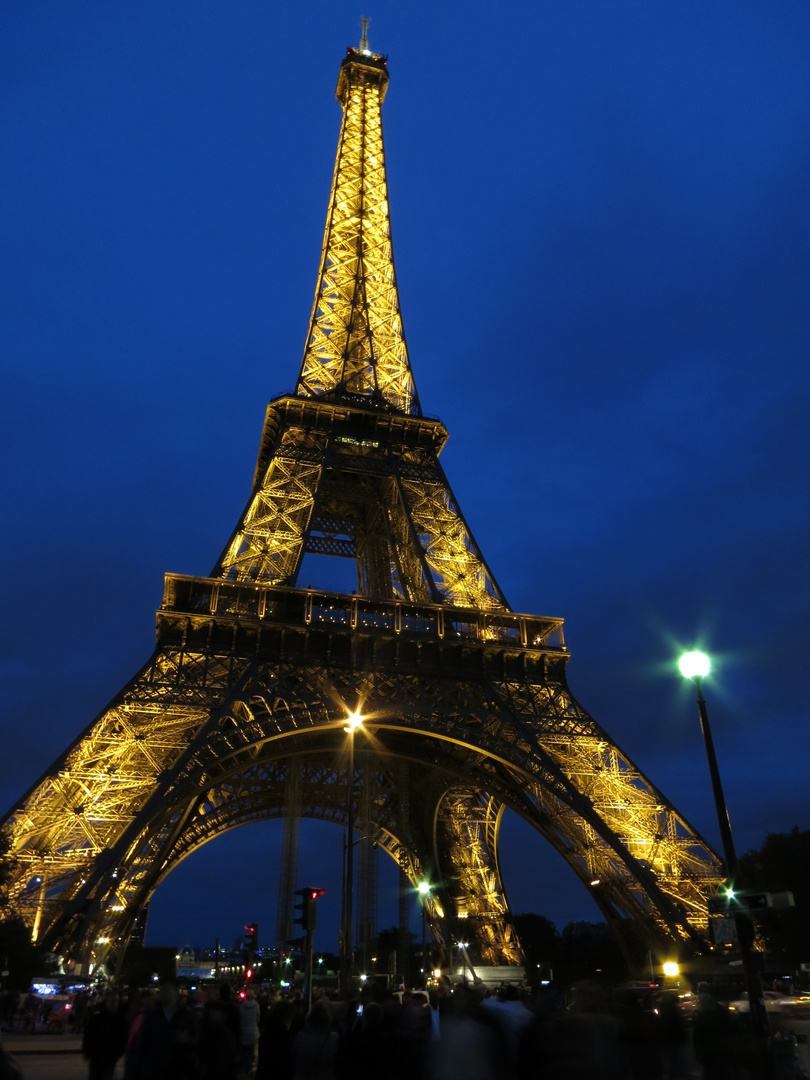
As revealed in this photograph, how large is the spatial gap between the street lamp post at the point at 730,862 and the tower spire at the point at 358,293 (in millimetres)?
32383

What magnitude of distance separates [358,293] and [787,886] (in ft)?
136

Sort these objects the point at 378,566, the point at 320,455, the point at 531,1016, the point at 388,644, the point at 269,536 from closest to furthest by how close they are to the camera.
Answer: the point at 531,1016 < the point at 388,644 < the point at 269,536 < the point at 320,455 < the point at 378,566

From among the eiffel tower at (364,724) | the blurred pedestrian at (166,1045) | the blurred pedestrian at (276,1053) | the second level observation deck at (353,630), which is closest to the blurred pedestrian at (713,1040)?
the blurred pedestrian at (276,1053)

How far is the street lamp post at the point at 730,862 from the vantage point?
36.5 feet

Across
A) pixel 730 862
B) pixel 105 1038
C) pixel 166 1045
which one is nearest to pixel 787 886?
pixel 730 862

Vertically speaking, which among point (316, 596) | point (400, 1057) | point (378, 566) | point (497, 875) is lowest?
point (400, 1057)

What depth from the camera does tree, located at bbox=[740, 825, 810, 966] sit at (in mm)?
45500

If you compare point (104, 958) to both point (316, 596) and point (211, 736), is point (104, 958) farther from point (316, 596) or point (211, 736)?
point (316, 596)

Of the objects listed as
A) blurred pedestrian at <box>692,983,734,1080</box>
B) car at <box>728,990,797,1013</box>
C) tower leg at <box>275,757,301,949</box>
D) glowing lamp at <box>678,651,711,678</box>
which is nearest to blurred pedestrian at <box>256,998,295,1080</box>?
blurred pedestrian at <box>692,983,734,1080</box>

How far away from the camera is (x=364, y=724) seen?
3148 cm

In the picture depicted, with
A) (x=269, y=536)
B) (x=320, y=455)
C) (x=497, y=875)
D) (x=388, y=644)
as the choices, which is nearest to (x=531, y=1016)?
(x=388, y=644)

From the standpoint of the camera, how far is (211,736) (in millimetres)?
28438

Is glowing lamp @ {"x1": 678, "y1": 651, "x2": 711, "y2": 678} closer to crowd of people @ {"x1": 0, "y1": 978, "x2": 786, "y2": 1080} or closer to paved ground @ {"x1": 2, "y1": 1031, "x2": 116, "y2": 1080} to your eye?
crowd of people @ {"x1": 0, "y1": 978, "x2": 786, "y2": 1080}

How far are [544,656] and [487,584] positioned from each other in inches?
181
